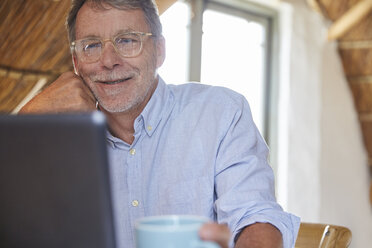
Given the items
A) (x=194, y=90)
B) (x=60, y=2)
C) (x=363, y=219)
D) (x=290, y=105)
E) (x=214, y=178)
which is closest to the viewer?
(x=214, y=178)

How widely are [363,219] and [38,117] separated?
420 cm

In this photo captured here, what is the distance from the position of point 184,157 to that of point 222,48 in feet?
6.48

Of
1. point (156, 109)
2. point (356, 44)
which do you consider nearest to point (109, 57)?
point (156, 109)

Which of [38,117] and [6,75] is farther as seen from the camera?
[6,75]

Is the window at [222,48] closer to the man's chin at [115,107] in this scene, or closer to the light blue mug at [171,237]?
the man's chin at [115,107]

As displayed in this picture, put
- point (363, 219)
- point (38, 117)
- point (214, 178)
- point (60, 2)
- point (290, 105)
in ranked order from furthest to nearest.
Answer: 1. point (363, 219)
2. point (290, 105)
3. point (60, 2)
4. point (214, 178)
5. point (38, 117)

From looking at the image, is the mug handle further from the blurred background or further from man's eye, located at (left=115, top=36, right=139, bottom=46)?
the blurred background

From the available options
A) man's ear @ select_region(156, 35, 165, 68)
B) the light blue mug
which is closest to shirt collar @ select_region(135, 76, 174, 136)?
man's ear @ select_region(156, 35, 165, 68)

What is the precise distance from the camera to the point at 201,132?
136 centimetres

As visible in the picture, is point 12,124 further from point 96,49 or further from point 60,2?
point 60,2

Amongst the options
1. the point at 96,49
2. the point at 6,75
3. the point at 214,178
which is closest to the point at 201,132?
the point at 214,178

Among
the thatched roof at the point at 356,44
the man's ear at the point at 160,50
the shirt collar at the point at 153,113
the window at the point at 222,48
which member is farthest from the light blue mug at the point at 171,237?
the thatched roof at the point at 356,44

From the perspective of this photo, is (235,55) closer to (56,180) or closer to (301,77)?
(301,77)

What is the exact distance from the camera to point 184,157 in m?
1.34
